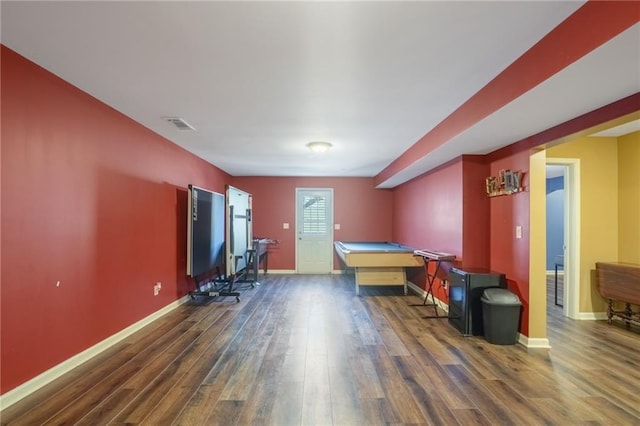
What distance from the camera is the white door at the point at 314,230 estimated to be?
287 inches

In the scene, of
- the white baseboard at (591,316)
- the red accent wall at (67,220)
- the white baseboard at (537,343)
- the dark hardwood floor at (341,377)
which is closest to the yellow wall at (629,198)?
the white baseboard at (591,316)

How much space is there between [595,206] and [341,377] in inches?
155

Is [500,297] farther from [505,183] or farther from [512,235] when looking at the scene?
[505,183]

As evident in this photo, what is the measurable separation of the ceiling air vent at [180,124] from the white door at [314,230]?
3876mm

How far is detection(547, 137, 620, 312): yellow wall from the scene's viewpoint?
3.89 m

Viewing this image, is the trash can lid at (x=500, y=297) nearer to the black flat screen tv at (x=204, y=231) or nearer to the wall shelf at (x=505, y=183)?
the wall shelf at (x=505, y=183)

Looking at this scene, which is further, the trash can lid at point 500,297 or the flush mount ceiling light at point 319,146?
the flush mount ceiling light at point 319,146

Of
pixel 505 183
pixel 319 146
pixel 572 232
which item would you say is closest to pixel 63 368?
pixel 319 146

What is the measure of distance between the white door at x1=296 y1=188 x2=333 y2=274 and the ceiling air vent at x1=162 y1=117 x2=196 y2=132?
388 centimetres

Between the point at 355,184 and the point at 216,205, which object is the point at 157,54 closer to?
the point at 216,205

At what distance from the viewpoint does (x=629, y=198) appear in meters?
3.80

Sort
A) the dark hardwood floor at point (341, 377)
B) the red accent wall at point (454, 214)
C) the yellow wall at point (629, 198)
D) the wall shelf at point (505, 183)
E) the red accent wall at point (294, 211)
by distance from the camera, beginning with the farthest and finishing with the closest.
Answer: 1. the red accent wall at point (294, 211)
2. the red accent wall at point (454, 214)
3. the yellow wall at point (629, 198)
4. the wall shelf at point (505, 183)
5. the dark hardwood floor at point (341, 377)

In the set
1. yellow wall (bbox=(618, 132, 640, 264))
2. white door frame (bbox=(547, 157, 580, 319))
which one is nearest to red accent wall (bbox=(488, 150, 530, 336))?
white door frame (bbox=(547, 157, 580, 319))

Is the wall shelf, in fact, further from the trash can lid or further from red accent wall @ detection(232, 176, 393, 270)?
red accent wall @ detection(232, 176, 393, 270)
